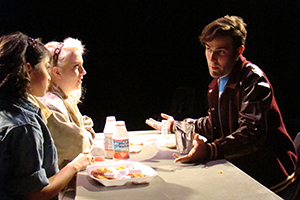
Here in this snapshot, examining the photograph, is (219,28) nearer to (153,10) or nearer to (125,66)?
(153,10)

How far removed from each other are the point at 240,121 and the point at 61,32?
93.9 inches

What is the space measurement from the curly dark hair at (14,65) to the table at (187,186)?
0.49 m

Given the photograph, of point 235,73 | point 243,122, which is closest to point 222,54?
point 235,73

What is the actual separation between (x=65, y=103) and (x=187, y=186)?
1125mm

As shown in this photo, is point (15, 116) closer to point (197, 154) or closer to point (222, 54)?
point (197, 154)

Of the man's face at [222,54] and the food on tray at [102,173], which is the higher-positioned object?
the man's face at [222,54]

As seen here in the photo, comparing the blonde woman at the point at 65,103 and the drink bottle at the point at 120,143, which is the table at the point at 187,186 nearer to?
the drink bottle at the point at 120,143

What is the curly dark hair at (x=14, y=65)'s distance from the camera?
3.90ft

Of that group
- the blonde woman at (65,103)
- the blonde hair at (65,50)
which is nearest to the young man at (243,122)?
the blonde woman at (65,103)

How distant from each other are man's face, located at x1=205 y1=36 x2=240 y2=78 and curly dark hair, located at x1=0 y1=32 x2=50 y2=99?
1.15m

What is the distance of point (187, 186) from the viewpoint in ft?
4.20

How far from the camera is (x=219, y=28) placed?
6.17 ft

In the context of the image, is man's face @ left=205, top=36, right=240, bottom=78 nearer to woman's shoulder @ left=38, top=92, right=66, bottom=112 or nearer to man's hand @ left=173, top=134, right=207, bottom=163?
man's hand @ left=173, top=134, right=207, bottom=163

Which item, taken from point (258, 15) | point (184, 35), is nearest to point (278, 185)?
point (258, 15)
